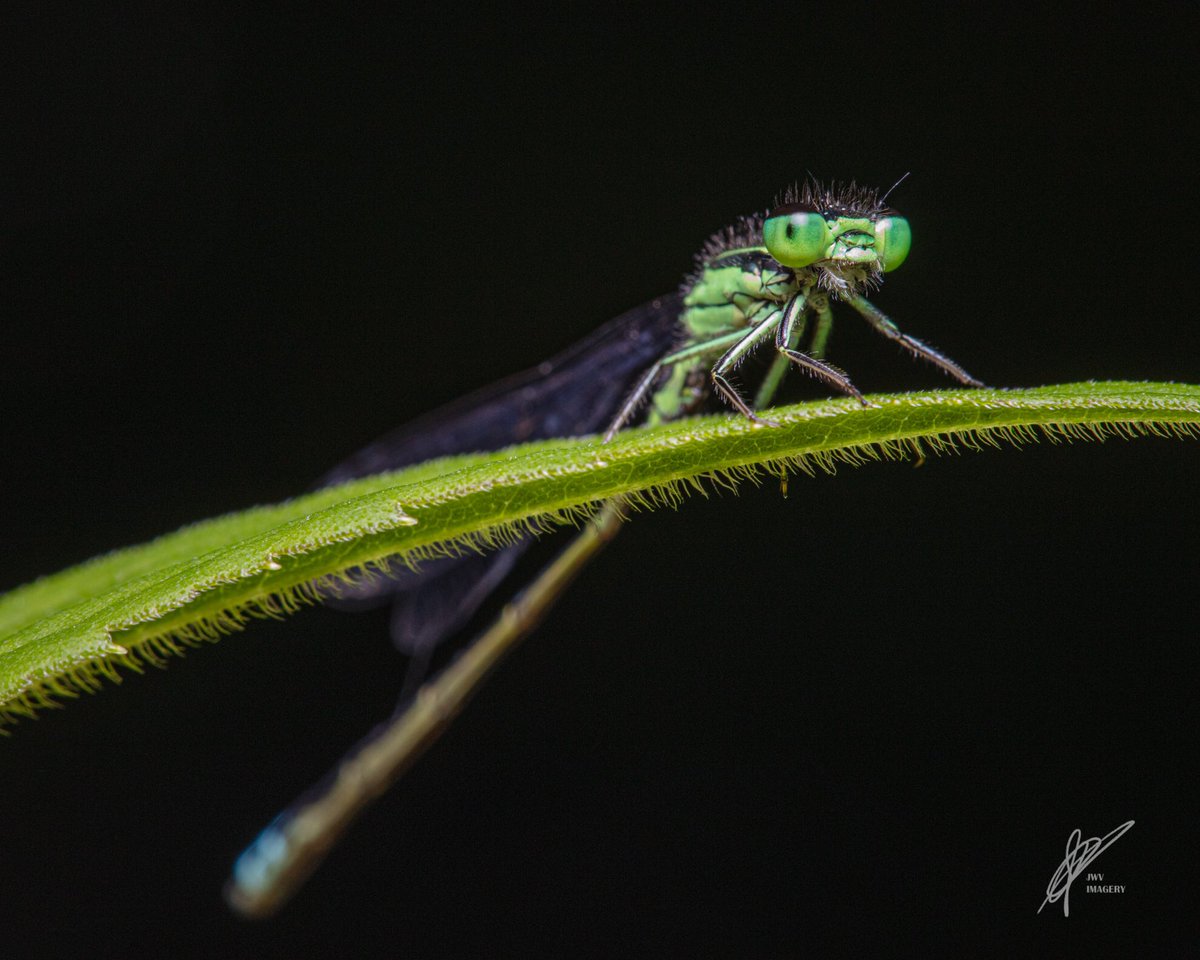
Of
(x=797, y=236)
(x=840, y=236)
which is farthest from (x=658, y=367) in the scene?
(x=840, y=236)

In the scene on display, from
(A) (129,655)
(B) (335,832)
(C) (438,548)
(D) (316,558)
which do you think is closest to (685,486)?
(C) (438,548)

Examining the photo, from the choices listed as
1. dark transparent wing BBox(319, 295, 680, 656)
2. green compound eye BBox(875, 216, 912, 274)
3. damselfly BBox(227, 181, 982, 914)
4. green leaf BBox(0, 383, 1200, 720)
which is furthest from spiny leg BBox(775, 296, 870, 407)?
dark transparent wing BBox(319, 295, 680, 656)

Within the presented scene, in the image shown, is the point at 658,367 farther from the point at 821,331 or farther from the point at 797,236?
the point at 821,331

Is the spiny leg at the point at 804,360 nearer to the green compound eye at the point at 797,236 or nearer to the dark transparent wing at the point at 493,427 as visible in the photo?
the green compound eye at the point at 797,236

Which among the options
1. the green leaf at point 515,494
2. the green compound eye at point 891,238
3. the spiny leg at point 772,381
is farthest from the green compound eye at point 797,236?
the green leaf at point 515,494

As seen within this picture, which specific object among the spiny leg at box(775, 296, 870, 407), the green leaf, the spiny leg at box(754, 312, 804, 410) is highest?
the spiny leg at box(754, 312, 804, 410)

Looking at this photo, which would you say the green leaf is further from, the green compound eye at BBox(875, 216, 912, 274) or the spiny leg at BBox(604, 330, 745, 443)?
the green compound eye at BBox(875, 216, 912, 274)

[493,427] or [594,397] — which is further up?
[594,397]
